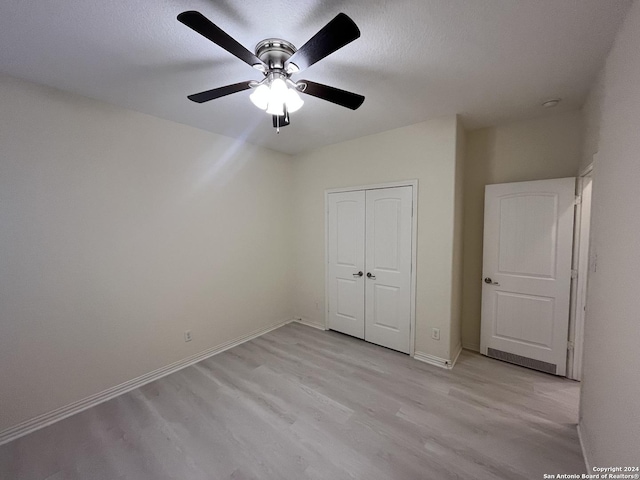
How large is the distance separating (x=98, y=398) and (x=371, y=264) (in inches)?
115

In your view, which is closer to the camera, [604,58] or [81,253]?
[604,58]

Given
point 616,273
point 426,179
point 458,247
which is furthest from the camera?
point 458,247

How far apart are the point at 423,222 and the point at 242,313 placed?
2484 mm

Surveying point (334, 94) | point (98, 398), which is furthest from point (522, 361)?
point (98, 398)

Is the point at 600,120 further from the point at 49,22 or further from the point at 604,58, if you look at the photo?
the point at 49,22

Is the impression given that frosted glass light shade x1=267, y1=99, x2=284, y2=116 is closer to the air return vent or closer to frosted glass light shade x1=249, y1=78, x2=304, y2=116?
frosted glass light shade x1=249, y1=78, x2=304, y2=116

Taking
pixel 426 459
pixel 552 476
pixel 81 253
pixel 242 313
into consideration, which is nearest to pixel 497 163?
pixel 552 476

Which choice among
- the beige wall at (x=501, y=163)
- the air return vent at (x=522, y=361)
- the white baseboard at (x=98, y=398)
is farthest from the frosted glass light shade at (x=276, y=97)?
the air return vent at (x=522, y=361)

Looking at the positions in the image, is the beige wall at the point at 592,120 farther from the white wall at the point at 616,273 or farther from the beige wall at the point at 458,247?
the beige wall at the point at 458,247

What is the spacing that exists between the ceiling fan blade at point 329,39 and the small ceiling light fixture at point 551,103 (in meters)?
2.14

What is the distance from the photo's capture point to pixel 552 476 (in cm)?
145

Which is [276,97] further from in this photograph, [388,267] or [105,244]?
[388,267]

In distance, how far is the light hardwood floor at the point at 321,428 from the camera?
152cm

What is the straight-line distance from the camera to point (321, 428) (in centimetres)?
183
